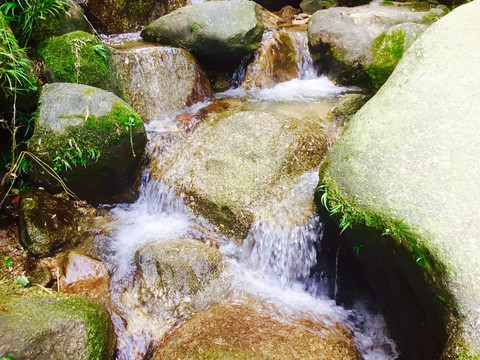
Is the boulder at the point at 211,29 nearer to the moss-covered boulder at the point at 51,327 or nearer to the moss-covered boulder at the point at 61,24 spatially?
the moss-covered boulder at the point at 61,24

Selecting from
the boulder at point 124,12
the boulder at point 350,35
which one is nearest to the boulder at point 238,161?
the boulder at point 350,35

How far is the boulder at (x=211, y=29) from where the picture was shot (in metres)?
6.43

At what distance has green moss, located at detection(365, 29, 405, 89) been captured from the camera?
17.9 feet

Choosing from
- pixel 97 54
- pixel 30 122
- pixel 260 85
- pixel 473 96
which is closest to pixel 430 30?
pixel 473 96

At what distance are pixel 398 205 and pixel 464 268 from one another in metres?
0.64

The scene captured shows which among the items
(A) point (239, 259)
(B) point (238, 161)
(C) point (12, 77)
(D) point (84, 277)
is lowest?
(A) point (239, 259)

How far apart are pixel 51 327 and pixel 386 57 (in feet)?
19.7

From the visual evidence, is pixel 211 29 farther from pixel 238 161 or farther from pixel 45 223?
pixel 45 223

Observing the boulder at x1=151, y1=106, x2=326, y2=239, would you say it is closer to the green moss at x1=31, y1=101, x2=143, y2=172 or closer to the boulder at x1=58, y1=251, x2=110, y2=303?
the green moss at x1=31, y1=101, x2=143, y2=172

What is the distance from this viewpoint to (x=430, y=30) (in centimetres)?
372

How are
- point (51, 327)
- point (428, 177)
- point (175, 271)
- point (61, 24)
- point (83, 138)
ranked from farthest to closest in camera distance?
point (61, 24), point (83, 138), point (175, 271), point (428, 177), point (51, 327)

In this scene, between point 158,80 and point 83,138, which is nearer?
point 83,138

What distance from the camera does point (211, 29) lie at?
642 cm

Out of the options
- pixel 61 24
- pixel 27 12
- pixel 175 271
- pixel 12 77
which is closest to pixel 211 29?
pixel 61 24
